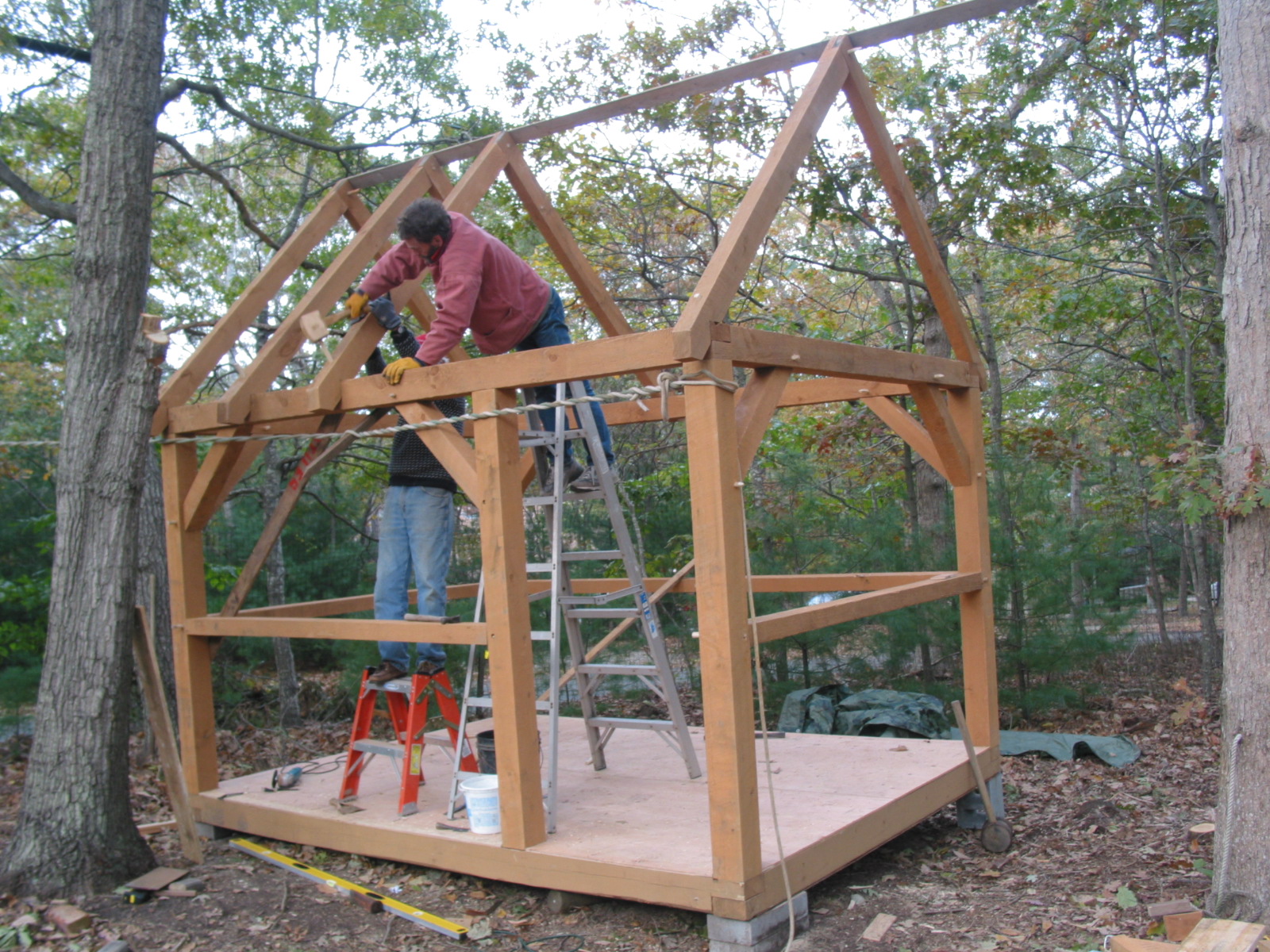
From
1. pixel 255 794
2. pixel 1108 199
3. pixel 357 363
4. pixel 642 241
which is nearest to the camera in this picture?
pixel 357 363

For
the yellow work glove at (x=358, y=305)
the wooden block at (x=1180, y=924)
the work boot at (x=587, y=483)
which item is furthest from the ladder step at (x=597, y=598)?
the wooden block at (x=1180, y=924)

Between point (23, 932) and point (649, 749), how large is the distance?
9.42ft

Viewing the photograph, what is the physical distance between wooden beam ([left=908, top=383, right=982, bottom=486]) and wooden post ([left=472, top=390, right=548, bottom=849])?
6.45 ft

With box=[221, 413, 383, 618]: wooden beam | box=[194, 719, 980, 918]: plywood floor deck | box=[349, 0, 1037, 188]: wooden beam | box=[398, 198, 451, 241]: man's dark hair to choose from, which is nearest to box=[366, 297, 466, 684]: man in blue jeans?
box=[221, 413, 383, 618]: wooden beam

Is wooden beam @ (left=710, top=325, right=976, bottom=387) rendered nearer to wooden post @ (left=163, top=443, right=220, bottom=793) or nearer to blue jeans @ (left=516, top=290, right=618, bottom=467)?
blue jeans @ (left=516, top=290, right=618, bottom=467)

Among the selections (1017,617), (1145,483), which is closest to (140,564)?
(1017,617)

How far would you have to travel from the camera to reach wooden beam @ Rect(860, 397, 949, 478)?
189 inches

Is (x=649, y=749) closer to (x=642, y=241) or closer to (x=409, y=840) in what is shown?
(x=409, y=840)

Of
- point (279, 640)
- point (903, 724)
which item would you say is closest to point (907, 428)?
point (903, 724)

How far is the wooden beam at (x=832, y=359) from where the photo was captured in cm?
317

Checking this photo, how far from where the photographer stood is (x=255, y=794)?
4.69m

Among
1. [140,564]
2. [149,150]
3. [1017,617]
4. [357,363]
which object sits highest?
[149,150]

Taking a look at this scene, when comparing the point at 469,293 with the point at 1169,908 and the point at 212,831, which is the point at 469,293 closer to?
the point at 212,831

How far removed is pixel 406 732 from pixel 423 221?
2.18 meters
